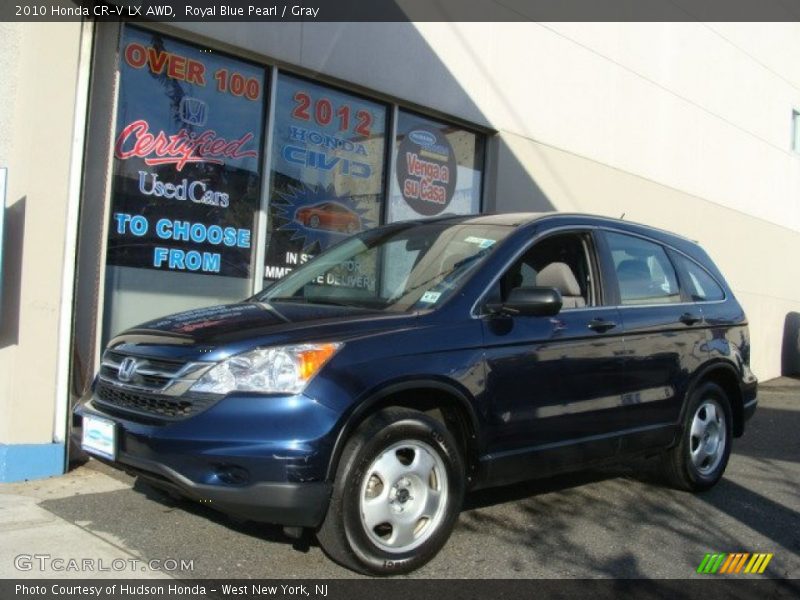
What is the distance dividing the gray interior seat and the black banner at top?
146 inches

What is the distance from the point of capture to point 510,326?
14.0 ft

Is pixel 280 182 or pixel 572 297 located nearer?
pixel 572 297

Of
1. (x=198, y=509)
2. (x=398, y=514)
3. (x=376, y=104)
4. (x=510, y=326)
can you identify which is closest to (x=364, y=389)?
(x=398, y=514)

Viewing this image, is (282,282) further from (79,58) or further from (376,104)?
(376,104)

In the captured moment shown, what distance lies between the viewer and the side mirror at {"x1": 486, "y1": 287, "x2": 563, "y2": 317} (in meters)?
4.17

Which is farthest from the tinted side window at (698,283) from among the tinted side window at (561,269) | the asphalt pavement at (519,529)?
the asphalt pavement at (519,529)

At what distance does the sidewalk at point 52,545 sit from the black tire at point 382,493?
88 cm

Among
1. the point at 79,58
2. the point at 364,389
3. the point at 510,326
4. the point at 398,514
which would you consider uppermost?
the point at 79,58

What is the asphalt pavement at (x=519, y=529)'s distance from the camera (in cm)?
407

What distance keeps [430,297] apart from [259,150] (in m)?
3.67

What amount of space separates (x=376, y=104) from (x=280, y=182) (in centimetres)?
154

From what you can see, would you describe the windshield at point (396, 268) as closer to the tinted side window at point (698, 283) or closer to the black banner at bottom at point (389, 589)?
the black banner at bottom at point (389, 589)

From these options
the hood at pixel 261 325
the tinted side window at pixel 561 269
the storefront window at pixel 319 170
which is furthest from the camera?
the storefront window at pixel 319 170

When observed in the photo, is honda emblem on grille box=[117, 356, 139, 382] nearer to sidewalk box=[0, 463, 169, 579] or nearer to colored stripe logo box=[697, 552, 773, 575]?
sidewalk box=[0, 463, 169, 579]
